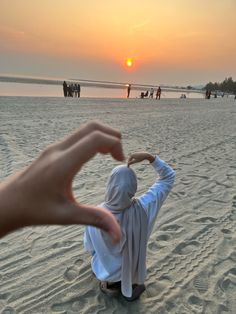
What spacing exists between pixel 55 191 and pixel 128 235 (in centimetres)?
198

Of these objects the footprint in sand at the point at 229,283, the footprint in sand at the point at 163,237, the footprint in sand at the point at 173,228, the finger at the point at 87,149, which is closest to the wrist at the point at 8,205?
the finger at the point at 87,149

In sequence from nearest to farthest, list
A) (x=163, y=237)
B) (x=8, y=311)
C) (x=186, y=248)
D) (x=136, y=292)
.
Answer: (x=8, y=311)
(x=136, y=292)
(x=186, y=248)
(x=163, y=237)

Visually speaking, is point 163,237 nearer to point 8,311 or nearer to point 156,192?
point 156,192

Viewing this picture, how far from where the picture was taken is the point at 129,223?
8.32 feet

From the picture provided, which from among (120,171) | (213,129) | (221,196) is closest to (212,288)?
(120,171)

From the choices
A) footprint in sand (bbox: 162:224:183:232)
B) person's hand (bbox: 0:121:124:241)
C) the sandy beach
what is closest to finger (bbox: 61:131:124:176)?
person's hand (bbox: 0:121:124:241)

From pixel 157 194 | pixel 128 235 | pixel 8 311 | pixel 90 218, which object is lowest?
pixel 8 311

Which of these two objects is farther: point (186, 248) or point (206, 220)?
point (206, 220)

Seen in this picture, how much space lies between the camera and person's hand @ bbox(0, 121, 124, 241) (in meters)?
0.65

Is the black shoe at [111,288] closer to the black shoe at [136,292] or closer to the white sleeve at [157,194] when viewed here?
the black shoe at [136,292]

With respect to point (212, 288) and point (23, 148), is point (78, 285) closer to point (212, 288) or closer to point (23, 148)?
point (212, 288)

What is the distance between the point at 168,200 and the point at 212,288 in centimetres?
203

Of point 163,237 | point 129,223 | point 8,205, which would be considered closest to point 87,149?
point 8,205

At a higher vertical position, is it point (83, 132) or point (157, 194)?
point (83, 132)
